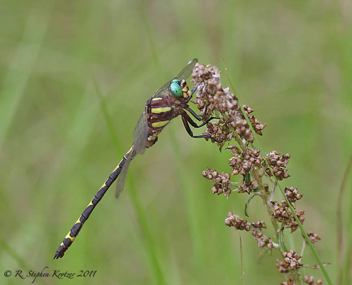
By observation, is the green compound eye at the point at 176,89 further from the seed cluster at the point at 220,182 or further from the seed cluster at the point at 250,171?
the seed cluster at the point at 220,182

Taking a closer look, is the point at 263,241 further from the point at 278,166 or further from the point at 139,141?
the point at 139,141

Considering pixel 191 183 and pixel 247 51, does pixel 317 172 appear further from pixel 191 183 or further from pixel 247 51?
pixel 247 51

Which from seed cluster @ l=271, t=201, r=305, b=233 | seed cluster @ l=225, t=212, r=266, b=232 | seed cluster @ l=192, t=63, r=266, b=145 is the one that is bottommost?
seed cluster @ l=225, t=212, r=266, b=232

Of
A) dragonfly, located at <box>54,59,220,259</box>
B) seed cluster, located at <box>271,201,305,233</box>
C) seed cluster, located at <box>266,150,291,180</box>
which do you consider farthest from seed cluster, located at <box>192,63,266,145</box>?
dragonfly, located at <box>54,59,220,259</box>

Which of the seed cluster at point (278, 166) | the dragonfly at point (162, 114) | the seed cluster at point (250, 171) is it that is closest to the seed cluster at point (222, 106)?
the seed cluster at point (250, 171)

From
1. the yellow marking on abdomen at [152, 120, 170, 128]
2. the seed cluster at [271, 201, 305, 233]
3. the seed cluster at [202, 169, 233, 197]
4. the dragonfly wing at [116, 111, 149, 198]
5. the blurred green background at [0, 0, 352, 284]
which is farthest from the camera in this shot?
the blurred green background at [0, 0, 352, 284]

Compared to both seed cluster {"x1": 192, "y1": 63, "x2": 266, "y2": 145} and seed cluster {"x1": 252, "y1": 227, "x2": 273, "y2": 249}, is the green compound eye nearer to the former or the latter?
seed cluster {"x1": 192, "y1": 63, "x2": 266, "y2": 145}

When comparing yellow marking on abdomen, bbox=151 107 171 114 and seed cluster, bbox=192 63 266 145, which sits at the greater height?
yellow marking on abdomen, bbox=151 107 171 114

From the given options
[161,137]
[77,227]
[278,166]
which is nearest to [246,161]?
[278,166]
